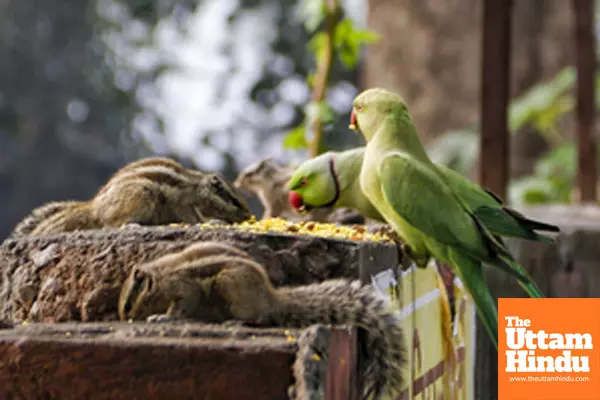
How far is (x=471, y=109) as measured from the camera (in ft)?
28.7

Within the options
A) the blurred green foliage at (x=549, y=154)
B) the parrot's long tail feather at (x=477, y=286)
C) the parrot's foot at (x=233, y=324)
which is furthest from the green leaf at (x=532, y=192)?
the parrot's foot at (x=233, y=324)

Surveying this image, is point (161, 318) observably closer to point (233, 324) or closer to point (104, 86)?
point (233, 324)

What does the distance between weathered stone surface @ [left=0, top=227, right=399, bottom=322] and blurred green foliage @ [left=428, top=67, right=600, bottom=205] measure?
18.9 feet

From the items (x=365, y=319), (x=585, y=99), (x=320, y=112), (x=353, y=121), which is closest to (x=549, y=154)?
(x=585, y=99)

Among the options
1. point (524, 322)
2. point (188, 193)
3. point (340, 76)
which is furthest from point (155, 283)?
point (340, 76)

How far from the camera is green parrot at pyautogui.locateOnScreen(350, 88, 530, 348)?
205cm

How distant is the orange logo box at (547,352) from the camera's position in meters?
2.11

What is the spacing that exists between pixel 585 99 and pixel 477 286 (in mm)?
4161

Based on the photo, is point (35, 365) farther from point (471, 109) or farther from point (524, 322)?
point (471, 109)

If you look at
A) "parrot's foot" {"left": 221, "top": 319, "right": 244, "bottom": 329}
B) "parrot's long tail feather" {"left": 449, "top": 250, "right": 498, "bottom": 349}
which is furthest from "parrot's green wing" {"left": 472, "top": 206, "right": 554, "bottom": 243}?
"parrot's foot" {"left": 221, "top": 319, "right": 244, "bottom": 329}

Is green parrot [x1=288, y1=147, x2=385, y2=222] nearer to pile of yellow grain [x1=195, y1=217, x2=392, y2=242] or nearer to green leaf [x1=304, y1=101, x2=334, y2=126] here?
pile of yellow grain [x1=195, y1=217, x2=392, y2=242]

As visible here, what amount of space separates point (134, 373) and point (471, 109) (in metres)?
7.44

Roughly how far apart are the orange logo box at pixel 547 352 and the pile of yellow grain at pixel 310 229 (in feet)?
0.99

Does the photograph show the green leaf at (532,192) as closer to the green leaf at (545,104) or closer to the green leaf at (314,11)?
the green leaf at (545,104)
